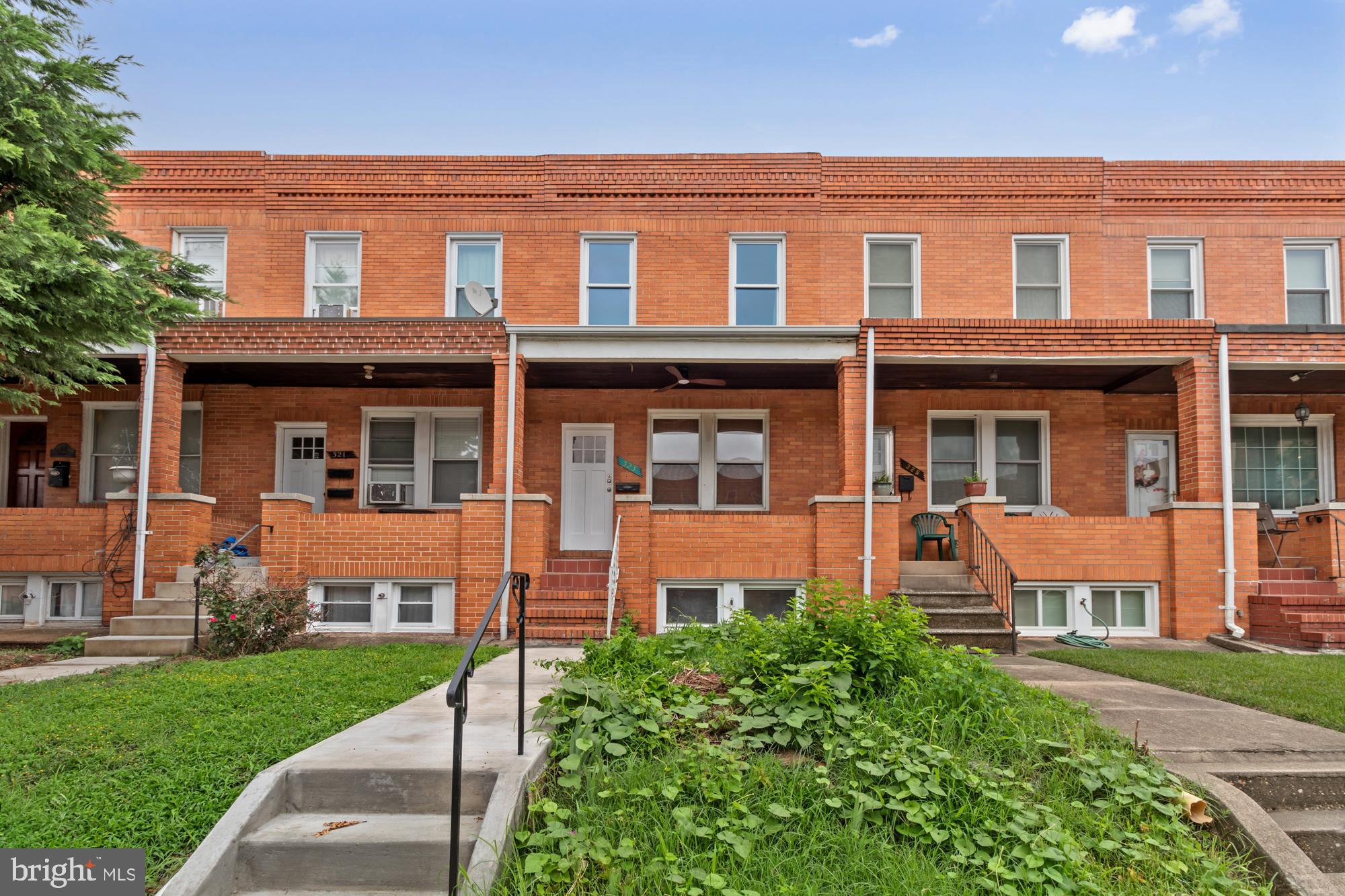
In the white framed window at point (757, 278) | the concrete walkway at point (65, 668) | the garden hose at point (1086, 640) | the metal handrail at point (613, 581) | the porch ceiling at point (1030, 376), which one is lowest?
the concrete walkway at point (65, 668)

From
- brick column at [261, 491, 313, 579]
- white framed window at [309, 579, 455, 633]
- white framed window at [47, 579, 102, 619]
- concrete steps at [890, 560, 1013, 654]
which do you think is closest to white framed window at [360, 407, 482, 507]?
white framed window at [309, 579, 455, 633]

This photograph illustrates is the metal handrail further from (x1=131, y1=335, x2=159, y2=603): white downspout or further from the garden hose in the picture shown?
(x1=131, y1=335, x2=159, y2=603): white downspout

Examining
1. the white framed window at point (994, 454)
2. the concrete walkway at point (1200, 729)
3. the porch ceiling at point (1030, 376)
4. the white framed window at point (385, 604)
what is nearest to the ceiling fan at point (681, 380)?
the porch ceiling at point (1030, 376)

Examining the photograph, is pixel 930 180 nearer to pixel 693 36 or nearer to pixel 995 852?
pixel 693 36

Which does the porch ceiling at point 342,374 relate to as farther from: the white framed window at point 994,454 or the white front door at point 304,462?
the white framed window at point 994,454

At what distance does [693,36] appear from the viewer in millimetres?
15008

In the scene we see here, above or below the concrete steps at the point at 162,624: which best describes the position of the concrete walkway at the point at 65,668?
below

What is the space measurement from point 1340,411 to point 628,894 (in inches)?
584

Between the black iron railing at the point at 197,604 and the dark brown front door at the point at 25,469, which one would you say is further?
the dark brown front door at the point at 25,469

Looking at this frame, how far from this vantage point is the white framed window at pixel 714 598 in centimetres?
1111

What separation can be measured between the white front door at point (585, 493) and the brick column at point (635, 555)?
2.07 meters

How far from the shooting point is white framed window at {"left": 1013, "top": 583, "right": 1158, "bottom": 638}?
11195mm

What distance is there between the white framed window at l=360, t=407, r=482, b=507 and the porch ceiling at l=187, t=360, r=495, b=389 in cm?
48

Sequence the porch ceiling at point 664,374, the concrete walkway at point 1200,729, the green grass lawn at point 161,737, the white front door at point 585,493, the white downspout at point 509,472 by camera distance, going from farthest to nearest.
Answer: the white front door at point 585,493 → the porch ceiling at point 664,374 → the white downspout at point 509,472 → the concrete walkway at point 1200,729 → the green grass lawn at point 161,737
